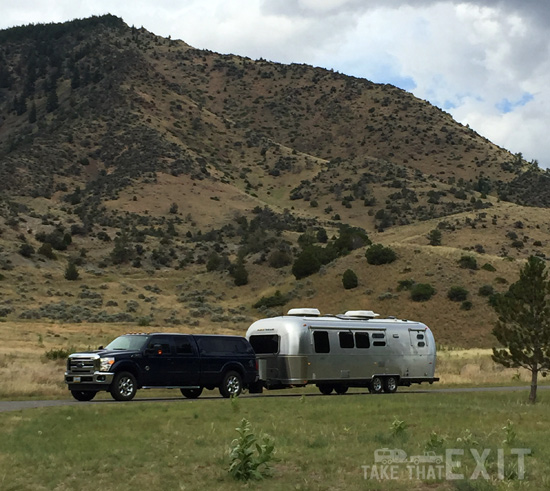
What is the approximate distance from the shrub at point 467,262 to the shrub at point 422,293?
23.4 ft

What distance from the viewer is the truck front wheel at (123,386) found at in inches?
912

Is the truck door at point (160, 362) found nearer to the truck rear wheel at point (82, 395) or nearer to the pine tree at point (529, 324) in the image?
the truck rear wheel at point (82, 395)

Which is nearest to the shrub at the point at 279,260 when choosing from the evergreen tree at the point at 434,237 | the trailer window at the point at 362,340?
the evergreen tree at the point at 434,237

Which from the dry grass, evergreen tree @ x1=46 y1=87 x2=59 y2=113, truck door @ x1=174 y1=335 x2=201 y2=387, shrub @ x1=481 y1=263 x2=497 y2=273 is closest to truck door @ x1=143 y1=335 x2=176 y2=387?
truck door @ x1=174 y1=335 x2=201 y2=387

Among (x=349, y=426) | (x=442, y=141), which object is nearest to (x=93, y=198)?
(x=442, y=141)


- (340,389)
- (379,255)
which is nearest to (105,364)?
(340,389)

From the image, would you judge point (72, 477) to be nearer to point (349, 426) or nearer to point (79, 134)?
point (349, 426)

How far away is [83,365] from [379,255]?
2137 inches

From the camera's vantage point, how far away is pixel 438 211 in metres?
117

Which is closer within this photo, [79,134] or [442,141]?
[79,134]

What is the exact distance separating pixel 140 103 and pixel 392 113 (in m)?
55.2

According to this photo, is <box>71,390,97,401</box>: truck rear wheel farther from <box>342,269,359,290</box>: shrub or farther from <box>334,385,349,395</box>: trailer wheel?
<box>342,269,359,290</box>: shrub

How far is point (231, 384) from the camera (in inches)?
1021

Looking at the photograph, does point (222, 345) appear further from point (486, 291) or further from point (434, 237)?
point (434, 237)
